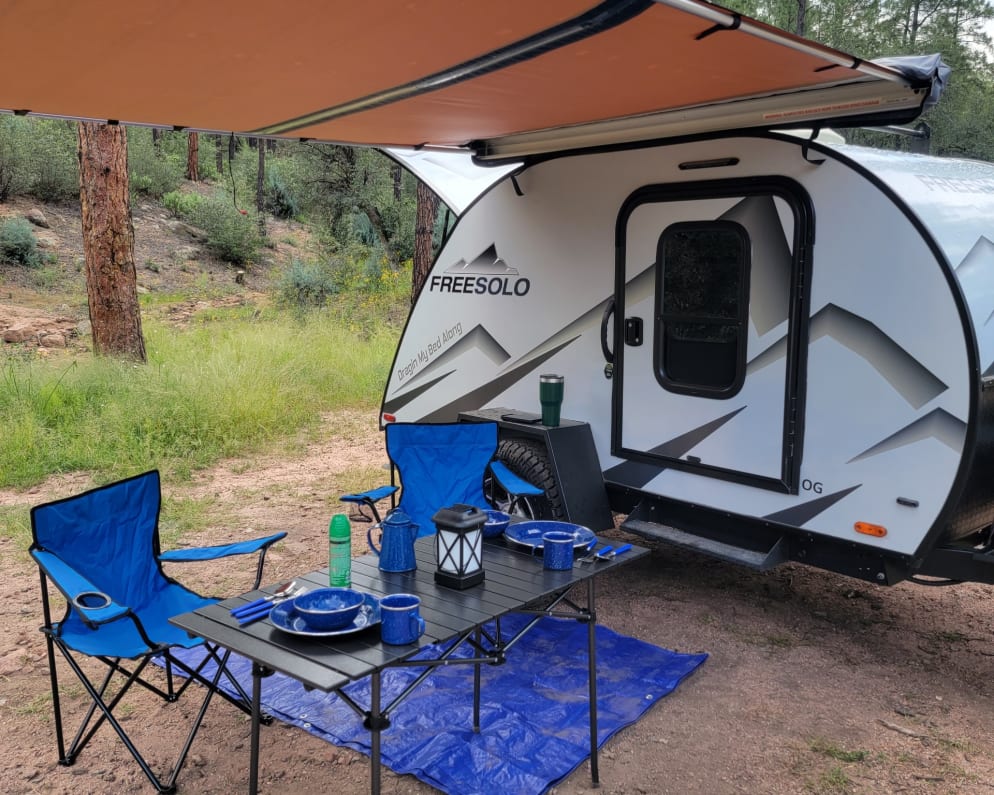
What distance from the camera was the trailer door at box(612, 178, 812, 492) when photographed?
376 cm

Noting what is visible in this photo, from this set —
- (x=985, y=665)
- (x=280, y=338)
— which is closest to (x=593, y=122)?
(x=985, y=665)

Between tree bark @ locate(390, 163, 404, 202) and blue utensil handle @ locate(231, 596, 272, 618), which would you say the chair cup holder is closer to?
blue utensil handle @ locate(231, 596, 272, 618)

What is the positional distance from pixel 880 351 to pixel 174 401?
5.71 m

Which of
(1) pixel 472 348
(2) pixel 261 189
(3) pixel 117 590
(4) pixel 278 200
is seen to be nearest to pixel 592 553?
(3) pixel 117 590

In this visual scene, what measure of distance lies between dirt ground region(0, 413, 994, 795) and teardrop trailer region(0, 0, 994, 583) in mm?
456

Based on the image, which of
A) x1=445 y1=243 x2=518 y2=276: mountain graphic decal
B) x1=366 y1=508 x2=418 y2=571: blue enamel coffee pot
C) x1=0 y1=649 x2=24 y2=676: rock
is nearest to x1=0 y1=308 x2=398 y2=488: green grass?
x1=0 y1=649 x2=24 y2=676: rock

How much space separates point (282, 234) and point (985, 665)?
1812 cm

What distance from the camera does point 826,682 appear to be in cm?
363

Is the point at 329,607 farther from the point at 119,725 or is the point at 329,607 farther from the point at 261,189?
the point at 261,189

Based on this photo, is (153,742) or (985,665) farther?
(985,665)

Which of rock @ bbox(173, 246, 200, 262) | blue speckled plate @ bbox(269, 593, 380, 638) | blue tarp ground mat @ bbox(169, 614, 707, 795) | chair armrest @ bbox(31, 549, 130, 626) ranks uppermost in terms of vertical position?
rock @ bbox(173, 246, 200, 262)

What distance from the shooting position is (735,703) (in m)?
3.44

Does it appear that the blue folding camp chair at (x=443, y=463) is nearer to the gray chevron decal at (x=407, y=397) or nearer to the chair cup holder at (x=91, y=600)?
the gray chevron decal at (x=407, y=397)

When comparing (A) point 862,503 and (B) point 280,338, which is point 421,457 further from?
(B) point 280,338
